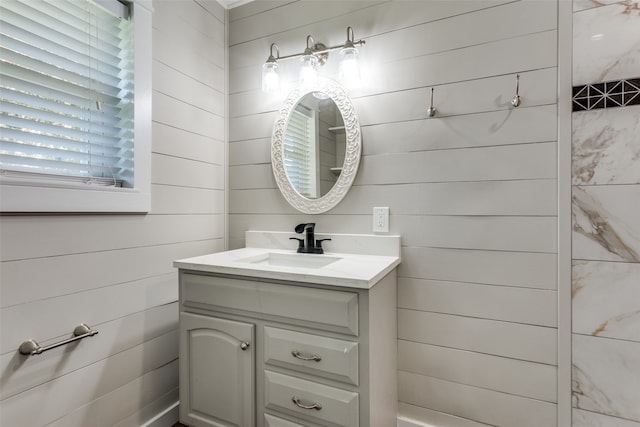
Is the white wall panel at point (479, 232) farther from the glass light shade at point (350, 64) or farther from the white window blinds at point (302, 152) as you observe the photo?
the glass light shade at point (350, 64)

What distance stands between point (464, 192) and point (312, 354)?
964 millimetres

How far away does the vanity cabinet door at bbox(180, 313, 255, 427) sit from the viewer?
1.32 meters

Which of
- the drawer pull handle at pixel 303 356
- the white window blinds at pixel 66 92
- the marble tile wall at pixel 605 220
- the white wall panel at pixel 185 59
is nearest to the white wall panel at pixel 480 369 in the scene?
the marble tile wall at pixel 605 220

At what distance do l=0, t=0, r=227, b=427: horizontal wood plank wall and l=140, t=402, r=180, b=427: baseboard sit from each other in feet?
0.10

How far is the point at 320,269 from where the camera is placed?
127 cm

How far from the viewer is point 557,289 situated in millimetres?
1311

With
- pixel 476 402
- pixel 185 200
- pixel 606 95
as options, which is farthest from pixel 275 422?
pixel 606 95

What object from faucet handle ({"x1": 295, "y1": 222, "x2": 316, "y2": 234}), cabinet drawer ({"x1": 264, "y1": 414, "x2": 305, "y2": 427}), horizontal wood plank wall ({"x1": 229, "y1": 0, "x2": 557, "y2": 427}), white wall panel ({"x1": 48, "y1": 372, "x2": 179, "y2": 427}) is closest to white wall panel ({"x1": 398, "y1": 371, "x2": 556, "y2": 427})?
horizontal wood plank wall ({"x1": 229, "y1": 0, "x2": 557, "y2": 427})

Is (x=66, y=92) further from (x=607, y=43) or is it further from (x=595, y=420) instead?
(x=595, y=420)

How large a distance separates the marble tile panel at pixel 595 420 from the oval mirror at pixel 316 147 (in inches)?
53.0

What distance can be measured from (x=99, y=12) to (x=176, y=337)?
1.58 meters

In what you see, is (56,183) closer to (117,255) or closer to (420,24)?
(117,255)

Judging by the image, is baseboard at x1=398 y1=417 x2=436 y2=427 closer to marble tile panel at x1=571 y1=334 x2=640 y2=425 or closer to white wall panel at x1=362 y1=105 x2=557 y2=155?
marble tile panel at x1=571 y1=334 x2=640 y2=425

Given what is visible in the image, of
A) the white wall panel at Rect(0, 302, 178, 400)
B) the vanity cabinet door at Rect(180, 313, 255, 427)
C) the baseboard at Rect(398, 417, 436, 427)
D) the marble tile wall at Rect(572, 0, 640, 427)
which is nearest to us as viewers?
the white wall panel at Rect(0, 302, 178, 400)
